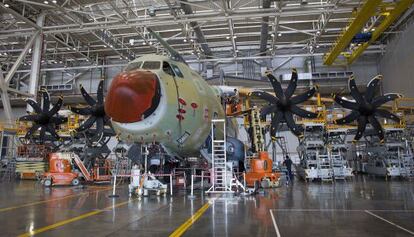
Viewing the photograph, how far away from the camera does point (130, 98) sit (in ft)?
34.3

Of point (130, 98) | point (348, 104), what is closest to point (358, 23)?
point (348, 104)

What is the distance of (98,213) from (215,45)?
1215 inches

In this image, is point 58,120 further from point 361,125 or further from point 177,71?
point 361,125

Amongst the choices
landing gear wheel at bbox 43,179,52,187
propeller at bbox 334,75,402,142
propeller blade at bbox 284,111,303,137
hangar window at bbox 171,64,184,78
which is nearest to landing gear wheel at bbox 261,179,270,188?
propeller blade at bbox 284,111,303,137

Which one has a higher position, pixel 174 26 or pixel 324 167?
pixel 174 26

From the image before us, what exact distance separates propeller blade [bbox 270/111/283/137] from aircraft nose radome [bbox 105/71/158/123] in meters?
10.2

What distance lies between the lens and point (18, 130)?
30.2 m

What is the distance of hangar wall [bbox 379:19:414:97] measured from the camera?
29.2 m

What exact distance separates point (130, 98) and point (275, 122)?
1128cm

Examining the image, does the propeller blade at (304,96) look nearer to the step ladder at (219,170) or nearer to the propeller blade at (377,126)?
the propeller blade at (377,126)

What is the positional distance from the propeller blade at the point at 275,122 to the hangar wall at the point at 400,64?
54.2 ft

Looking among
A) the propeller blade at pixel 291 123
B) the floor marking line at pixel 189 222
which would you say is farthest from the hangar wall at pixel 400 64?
the floor marking line at pixel 189 222

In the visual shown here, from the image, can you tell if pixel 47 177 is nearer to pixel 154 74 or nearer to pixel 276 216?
pixel 154 74

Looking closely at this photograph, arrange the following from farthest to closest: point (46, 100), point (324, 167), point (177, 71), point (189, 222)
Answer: point (324, 167), point (46, 100), point (177, 71), point (189, 222)
